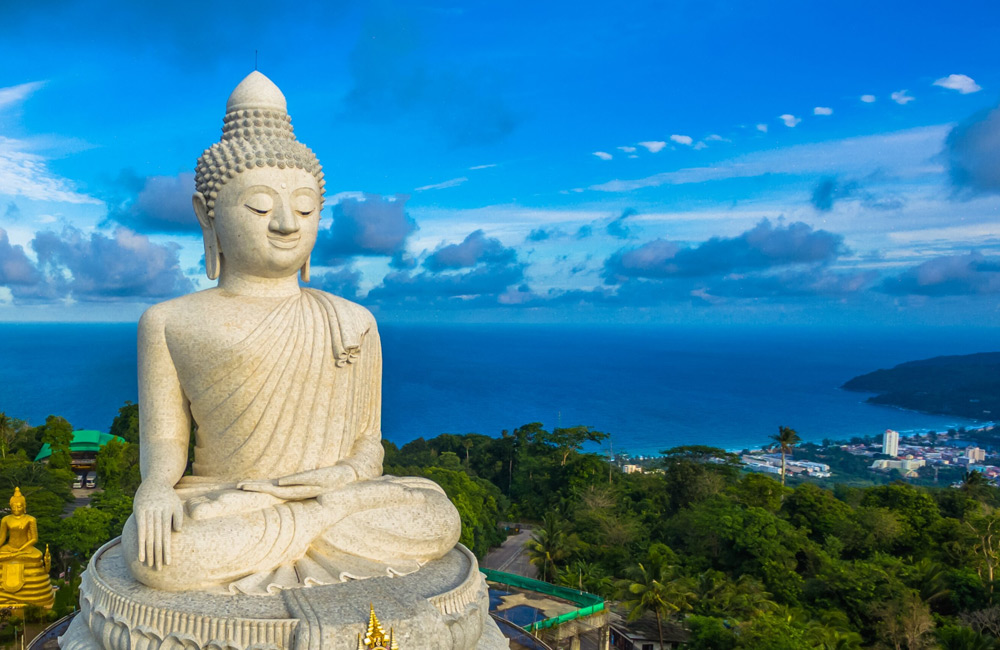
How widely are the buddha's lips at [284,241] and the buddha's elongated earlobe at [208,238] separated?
0.66 m

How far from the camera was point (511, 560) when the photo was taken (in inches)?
886

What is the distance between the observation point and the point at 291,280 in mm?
7695

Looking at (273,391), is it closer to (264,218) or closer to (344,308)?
(344,308)

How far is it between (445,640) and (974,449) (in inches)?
2969

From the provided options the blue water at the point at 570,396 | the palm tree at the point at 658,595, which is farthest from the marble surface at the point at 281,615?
the blue water at the point at 570,396

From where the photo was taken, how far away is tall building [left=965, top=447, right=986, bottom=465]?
66.1 m

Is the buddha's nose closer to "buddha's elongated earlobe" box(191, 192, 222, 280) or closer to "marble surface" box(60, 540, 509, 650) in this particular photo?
"buddha's elongated earlobe" box(191, 192, 222, 280)

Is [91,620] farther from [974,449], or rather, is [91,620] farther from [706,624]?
[974,449]

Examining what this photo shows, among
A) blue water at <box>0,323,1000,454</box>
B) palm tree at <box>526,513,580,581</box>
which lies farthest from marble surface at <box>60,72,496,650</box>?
blue water at <box>0,323,1000,454</box>

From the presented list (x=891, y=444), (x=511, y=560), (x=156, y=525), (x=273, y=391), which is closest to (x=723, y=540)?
(x=511, y=560)

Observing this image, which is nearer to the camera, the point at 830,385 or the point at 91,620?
the point at 91,620

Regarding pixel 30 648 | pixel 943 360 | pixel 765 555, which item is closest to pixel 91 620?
pixel 30 648

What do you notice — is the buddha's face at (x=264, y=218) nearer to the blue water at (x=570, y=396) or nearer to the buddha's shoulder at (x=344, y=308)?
the buddha's shoulder at (x=344, y=308)

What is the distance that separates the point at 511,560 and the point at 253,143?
58.1 feet
